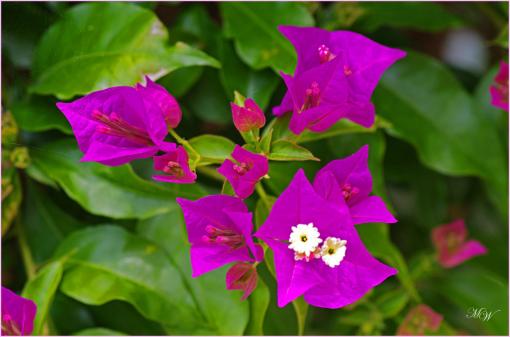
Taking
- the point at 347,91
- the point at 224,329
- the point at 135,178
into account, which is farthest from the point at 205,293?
the point at 347,91

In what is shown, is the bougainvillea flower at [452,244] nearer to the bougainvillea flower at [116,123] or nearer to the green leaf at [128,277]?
the green leaf at [128,277]

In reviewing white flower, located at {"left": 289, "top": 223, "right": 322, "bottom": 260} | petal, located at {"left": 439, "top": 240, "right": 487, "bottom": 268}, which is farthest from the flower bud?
petal, located at {"left": 439, "top": 240, "right": 487, "bottom": 268}

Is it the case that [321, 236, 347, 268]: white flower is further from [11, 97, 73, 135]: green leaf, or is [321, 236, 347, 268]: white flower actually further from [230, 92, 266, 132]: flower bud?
[11, 97, 73, 135]: green leaf

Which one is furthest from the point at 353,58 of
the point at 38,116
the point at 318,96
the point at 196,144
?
the point at 38,116

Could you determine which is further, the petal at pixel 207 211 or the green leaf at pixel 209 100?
the green leaf at pixel 209 100

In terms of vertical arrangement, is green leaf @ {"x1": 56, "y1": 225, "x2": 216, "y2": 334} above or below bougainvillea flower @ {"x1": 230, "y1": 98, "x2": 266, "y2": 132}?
below

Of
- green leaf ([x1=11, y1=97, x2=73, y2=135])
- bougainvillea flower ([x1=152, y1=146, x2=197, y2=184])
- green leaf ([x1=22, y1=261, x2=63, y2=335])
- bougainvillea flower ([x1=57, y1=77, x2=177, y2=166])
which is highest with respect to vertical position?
bougainvillea flower ([x1=57, y1=77, x2=177, y2=166])

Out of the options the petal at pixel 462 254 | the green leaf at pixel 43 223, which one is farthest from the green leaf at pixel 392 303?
the green leaf at pixel 43 223
